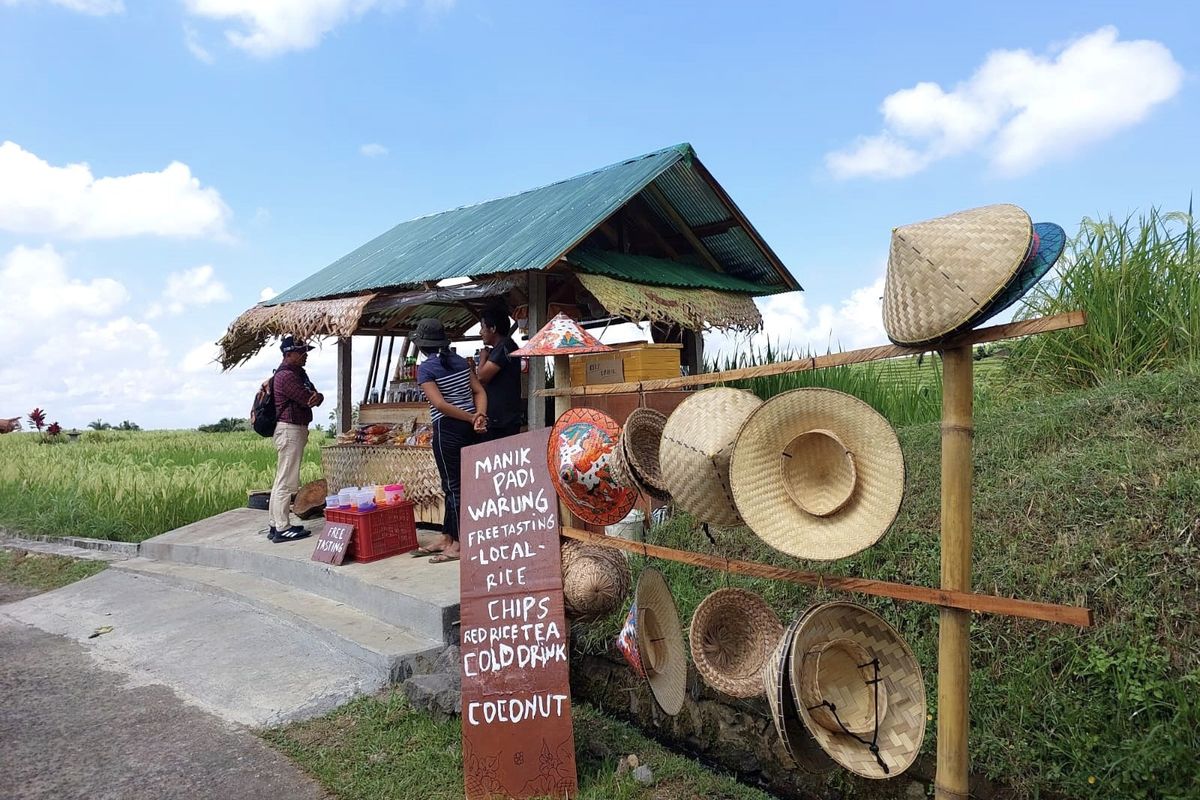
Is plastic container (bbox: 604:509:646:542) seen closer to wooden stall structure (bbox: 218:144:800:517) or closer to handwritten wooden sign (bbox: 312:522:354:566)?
wooden stall structure (bbox: 218:144:800:517)

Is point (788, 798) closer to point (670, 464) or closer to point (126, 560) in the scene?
point (670, 464)

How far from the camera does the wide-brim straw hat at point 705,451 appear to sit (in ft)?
8.68

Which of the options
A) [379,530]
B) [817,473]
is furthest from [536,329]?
[817,473]

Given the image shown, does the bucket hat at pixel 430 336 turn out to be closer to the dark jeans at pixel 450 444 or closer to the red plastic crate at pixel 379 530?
the dark jeans at pixel 450 444

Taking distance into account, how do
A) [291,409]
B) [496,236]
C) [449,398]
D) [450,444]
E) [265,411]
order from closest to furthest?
[449,398], [450,444], [291,409], [265,411], [496,236]

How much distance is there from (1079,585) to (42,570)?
962 cm

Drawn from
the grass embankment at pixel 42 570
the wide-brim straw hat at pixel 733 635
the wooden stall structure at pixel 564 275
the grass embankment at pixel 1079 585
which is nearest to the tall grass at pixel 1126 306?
the grass embankment at pixel 1079 585

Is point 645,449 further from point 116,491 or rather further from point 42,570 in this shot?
point 116,491

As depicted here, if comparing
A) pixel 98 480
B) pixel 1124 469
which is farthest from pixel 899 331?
pixel 98 480

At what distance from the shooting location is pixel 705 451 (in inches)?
104

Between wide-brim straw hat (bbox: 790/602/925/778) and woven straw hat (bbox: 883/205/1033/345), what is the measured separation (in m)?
0.97

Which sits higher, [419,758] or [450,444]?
[450,444]

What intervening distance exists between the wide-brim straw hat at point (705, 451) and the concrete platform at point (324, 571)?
274 cm

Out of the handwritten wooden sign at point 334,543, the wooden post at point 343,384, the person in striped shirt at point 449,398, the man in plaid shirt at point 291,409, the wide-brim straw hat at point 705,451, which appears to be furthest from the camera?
the wooden post at point 343,384
